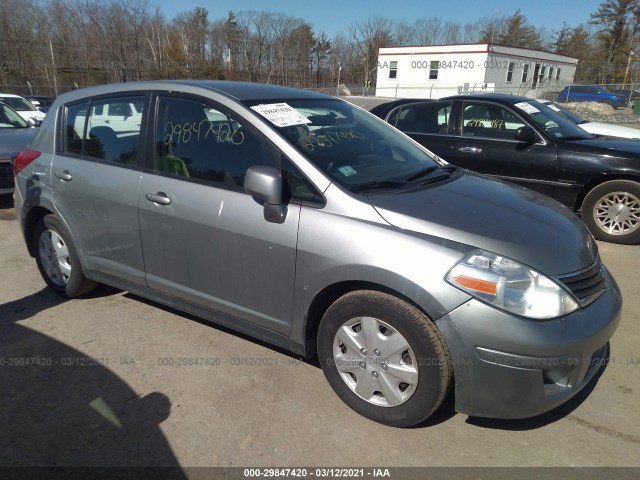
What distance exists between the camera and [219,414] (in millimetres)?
2629

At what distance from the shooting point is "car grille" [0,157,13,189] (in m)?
6.68

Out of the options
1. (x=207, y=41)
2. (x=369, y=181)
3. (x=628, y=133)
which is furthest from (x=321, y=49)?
(x=369, y=181)

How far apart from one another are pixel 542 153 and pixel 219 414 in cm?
505

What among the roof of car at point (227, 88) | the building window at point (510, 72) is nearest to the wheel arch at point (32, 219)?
the roof of car at point (227, 88)

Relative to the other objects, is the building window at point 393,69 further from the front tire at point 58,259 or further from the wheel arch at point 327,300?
the wheel arch at point 327,300

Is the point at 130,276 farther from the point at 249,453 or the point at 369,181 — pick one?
the point at 369,181

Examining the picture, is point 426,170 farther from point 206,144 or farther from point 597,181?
point 597,181

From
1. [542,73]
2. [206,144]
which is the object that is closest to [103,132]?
[206,144]

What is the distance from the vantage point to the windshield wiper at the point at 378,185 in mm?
2588

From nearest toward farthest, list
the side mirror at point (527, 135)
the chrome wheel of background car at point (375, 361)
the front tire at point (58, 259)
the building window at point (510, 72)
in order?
the chrome wheel of background car at point (375, 361)
the front tire at point (58, 259)
the side mirror at point (527, 135)
the building window at point (510, 72)

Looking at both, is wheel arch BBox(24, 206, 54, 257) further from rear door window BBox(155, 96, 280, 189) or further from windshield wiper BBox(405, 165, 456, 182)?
windshield wiper BBox(405, 165, 456, 182)

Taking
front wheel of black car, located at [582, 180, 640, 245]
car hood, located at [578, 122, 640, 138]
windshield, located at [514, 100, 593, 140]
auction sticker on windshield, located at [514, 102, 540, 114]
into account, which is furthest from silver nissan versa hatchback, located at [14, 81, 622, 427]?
car hood, located at [578, 122, 640, 138]

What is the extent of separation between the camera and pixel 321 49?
230 feet

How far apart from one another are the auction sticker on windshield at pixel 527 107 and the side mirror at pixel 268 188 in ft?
15.9
